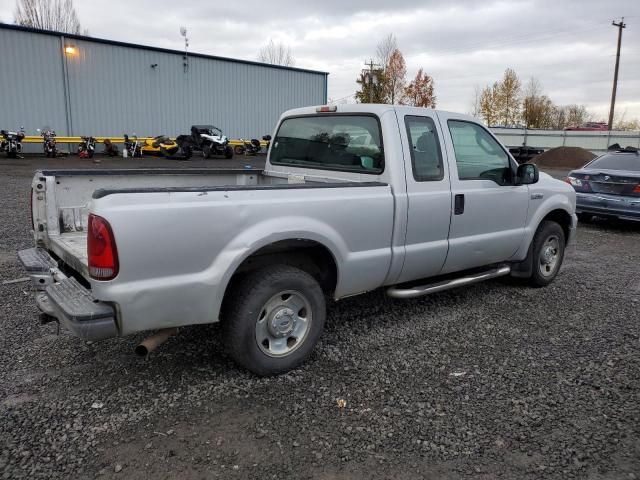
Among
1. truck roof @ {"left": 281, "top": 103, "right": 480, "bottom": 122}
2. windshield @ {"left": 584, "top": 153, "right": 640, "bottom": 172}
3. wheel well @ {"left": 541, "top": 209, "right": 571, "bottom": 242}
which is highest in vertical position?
truck roof @ {"left": 281, "top": 103, "right": 480, "bottom": 122}

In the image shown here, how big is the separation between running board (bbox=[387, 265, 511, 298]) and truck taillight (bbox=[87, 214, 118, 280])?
90.5 inches

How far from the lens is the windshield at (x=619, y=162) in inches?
387

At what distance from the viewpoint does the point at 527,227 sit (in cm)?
529

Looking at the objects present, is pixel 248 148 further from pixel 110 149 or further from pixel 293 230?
pixel 293 230

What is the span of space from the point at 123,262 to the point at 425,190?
96.9 inches

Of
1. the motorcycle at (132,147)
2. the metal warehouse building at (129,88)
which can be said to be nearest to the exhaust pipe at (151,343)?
the motorcycle at (132,147)

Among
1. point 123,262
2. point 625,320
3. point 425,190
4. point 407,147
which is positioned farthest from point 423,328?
point 123,262

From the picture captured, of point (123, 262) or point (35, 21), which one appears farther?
point (35, 21)

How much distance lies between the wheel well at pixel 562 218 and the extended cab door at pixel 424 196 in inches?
77.3

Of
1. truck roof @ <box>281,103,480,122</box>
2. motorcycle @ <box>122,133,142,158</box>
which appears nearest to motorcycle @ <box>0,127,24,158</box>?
motorcycle @ <box>122,133,142,158</box>

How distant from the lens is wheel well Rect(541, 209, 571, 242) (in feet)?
18.9

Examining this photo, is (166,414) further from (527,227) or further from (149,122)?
(149,122)

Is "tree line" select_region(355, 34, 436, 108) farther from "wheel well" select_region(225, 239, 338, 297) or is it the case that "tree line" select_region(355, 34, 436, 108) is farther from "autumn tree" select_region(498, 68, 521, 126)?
"wheel well" select_region(225, 239, 338, 297)

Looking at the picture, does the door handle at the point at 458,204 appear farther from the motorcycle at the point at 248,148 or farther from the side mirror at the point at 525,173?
the motorcycle at the point at 248,148
